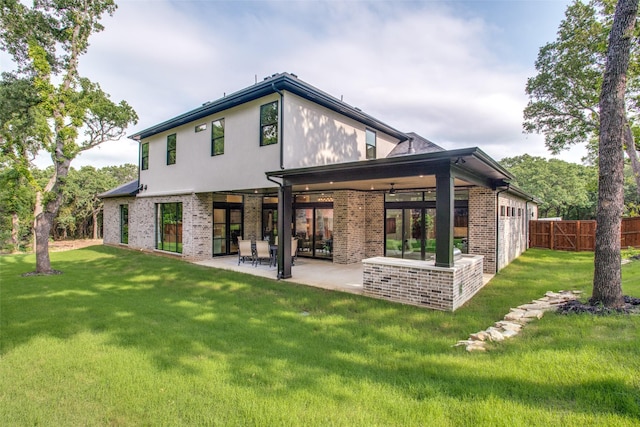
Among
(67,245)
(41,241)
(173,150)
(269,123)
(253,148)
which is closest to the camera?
(269,123)

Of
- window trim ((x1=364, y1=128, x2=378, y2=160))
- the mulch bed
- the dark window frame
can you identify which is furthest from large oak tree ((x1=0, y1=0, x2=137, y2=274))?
the mulch bed

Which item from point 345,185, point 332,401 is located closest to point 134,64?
point 345,185

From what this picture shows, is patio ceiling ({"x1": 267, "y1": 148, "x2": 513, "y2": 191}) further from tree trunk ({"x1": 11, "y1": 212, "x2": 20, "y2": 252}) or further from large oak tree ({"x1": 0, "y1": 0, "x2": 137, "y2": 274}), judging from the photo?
tree trunk ({"x1": 11, "y1": 212, "x2": 20, "y2": 252})

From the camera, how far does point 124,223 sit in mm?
17891

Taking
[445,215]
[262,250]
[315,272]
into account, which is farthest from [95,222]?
[445,215]

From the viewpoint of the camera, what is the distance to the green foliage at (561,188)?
93.7ft

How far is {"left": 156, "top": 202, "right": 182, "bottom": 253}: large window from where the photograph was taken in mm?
13773

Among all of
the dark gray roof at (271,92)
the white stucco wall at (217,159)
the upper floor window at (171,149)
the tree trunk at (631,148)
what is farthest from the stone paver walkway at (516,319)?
the upper floor window at (171,149)

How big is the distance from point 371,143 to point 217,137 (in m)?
6.58

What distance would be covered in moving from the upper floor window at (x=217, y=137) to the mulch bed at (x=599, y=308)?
35.4ft

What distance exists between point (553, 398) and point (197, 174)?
1247cm

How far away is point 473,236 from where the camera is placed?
33.9 feet

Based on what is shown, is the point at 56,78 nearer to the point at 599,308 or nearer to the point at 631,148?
the point at 599,308

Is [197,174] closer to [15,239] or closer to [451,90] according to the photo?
[451,90]
